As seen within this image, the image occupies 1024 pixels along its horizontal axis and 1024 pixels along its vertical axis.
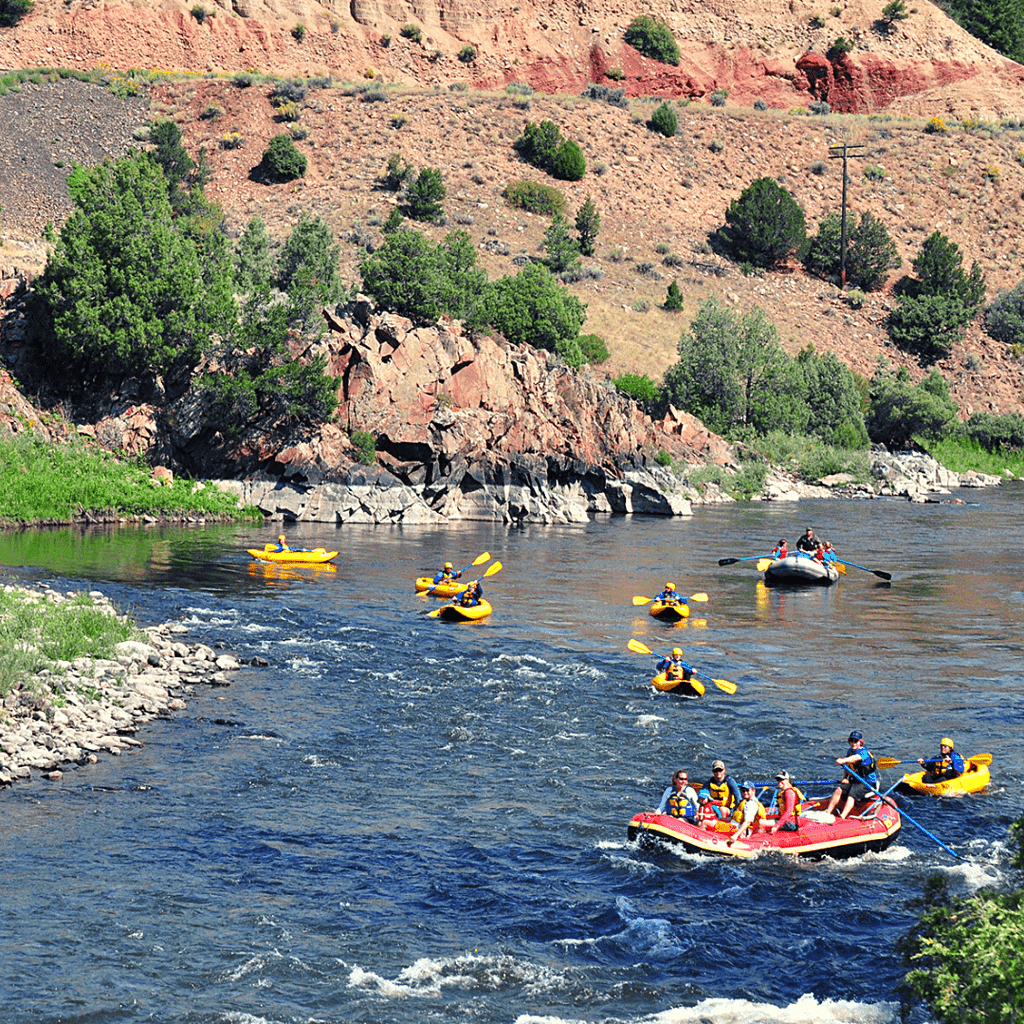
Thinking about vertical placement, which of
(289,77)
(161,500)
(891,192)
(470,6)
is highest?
(470,6)

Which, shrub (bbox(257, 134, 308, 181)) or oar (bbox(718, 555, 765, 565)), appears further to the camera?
shrub (bbox(257, 134, 308, 181))

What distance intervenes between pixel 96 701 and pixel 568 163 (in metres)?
93.2

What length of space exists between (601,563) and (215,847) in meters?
31.8

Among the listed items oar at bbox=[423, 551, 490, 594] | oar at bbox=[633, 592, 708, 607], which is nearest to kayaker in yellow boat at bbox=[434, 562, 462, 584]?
oar at bbox=[423, 551, 490, 594]

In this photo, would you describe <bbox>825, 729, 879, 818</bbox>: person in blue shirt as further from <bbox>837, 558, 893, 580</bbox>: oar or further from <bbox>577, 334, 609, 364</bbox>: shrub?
<bbox>577, 334, 609, 364</bbox>: shrub

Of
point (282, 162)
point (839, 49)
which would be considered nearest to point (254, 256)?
point (282, 162)

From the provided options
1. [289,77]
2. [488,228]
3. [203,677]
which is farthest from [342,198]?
[203,677]

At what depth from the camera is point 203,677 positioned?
2916cm

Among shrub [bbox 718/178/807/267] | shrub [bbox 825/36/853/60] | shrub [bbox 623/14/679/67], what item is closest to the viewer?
shrub [bbox 718/178/807/267]

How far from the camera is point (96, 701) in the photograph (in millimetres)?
25578

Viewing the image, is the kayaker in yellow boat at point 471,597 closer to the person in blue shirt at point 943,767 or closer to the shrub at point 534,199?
the person in blue shirt at point 943,767

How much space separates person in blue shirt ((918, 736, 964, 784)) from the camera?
22.8 meters

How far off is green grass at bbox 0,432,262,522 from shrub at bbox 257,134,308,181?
49347mm

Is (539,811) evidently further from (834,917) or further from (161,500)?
(161,500)
